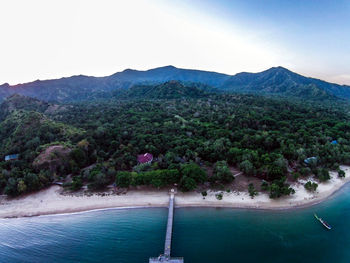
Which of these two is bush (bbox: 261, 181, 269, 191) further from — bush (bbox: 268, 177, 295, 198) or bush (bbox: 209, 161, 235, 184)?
bush (bbox: 209, 161, 235, 184)

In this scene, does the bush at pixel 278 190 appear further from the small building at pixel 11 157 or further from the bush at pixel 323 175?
the small building at pixel 11 157

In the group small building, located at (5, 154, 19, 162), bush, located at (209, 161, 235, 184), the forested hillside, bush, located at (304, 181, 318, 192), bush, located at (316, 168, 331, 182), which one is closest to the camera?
bush, located at (304, 181, 318, 192)

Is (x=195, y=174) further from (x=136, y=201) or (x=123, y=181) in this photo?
(x=123, y=181)

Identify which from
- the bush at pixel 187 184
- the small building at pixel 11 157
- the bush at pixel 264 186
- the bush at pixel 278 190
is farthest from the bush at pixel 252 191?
the small building at pixel 11 157

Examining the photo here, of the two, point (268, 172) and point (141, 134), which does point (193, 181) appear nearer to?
point (268, 172)

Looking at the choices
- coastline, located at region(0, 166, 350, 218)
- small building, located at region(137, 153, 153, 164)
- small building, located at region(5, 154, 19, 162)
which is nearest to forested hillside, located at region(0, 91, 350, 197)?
small building, located at region(137, 153, 153, 164)

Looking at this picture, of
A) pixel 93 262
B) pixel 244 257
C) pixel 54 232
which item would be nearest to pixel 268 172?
pixel 244 257
